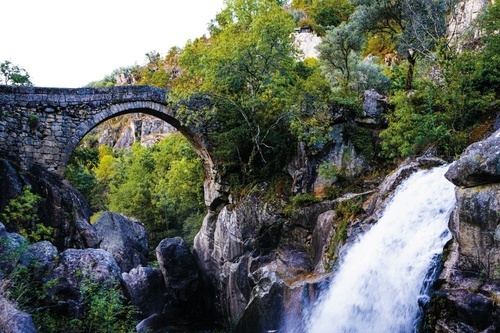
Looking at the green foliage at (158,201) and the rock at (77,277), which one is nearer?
the rock at (77,277)

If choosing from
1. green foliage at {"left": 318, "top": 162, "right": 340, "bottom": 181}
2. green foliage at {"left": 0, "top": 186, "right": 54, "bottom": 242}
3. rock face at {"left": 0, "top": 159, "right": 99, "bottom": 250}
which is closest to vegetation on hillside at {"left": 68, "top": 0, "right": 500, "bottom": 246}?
green foliage at {"left": 318, "top": 162, "right": 340, "bottom": 181}

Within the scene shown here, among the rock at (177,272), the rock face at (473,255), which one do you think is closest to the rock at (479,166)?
the rock face at (473,255)

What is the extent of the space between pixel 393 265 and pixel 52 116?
35.0ft

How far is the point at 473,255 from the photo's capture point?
5742 mm

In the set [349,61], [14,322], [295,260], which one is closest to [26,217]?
[14,322]

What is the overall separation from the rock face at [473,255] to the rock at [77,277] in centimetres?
533

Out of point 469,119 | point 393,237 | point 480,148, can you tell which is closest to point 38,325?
point 393,237

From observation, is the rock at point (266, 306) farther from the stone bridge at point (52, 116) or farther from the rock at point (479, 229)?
the stone bridge at point (52, 116)

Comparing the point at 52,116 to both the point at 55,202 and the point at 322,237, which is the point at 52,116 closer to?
the point at 55,202

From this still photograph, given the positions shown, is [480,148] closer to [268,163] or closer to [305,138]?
[305,138]

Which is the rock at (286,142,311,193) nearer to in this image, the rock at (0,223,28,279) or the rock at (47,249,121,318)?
the rock at (47,249,121,318)

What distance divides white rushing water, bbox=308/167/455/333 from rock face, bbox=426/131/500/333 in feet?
1.85

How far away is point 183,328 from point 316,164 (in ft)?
24.9

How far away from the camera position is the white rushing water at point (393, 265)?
6.64 m
